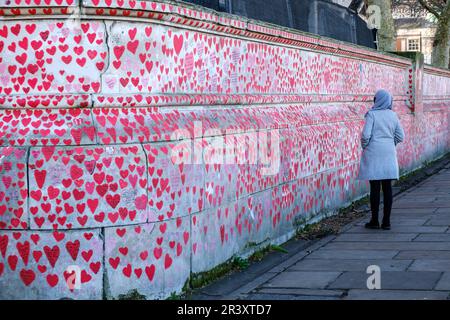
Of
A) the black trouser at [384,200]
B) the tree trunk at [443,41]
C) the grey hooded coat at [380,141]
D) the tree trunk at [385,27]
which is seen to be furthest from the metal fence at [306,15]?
the tree trunk at [443,41]

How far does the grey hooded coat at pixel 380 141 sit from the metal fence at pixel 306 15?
1.50 metres

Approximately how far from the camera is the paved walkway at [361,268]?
19.3 ft

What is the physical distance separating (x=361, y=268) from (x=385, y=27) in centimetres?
1387

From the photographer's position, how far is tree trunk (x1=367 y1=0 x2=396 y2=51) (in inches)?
778

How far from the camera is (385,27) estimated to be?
19.8 metres

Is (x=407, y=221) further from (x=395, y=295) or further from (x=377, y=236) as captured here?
(x=395, y=295)

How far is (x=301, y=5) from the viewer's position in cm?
1077

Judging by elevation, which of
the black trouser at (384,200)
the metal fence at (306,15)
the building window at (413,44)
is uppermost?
the building window at (413,44)

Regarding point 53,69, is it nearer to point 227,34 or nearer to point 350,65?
point 227,34

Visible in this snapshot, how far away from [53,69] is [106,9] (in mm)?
510

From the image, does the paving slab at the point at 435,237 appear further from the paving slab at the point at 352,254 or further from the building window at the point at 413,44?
the building window at the point at 413,44

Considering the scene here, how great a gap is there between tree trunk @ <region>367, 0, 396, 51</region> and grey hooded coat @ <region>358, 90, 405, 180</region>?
1108 centimetres

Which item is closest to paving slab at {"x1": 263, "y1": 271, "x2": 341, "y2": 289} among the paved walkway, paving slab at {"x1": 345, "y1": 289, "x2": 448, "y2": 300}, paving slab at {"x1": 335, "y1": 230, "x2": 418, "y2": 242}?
the paved walkway

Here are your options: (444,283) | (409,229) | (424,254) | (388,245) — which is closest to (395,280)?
(444,283)
